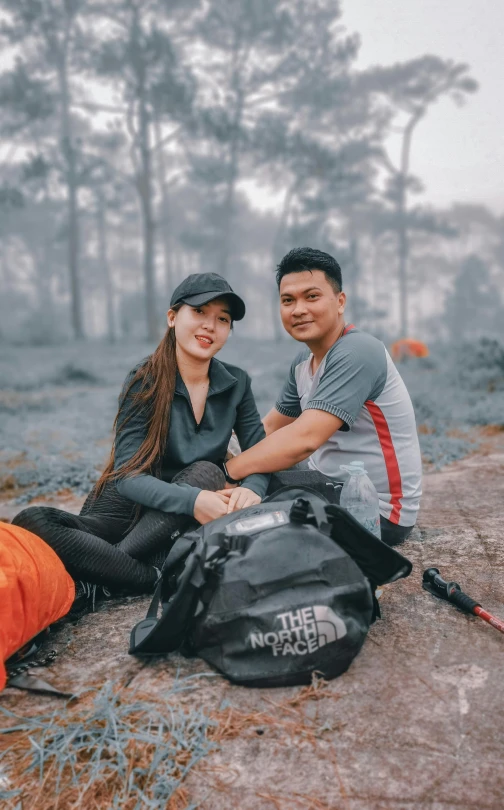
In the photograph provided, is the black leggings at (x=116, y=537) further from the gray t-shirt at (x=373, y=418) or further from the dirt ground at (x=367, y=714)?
the gray t-shirt at (x=373, y=418)

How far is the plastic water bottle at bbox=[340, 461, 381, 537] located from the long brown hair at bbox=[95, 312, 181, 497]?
3.19 ft

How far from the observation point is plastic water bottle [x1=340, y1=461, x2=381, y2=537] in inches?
120

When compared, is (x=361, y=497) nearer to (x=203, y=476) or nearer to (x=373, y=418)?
(x=373, y=418)

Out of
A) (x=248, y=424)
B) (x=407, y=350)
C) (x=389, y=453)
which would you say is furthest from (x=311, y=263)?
(x=407, y=350)

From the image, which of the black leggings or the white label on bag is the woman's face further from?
the white label on bag

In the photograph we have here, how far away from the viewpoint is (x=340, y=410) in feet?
9.64

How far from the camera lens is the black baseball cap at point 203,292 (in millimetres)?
2910

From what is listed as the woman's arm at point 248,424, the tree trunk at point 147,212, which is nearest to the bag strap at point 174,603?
the woman's arm at point 248,424

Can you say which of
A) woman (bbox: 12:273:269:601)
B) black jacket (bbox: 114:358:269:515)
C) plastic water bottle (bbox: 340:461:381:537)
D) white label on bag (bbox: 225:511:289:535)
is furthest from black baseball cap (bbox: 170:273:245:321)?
white label on bag (bbox: 225:511:289:535)

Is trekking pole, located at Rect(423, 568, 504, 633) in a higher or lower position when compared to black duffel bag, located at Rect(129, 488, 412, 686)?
lower

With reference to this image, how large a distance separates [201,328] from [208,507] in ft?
2.99

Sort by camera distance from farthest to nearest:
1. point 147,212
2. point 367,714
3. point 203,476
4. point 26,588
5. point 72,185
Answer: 1. point 72,185
2. point 147,212
3. point 203,476
4. point 26,588
5. point 367,714

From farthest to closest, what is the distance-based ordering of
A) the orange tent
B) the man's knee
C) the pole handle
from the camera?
the orange tent → the man's knee → the pole handle

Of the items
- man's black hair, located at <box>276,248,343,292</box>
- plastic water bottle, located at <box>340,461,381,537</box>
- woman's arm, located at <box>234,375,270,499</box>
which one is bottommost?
plastic water bottle, located at <box>340,461,381,537</box>
